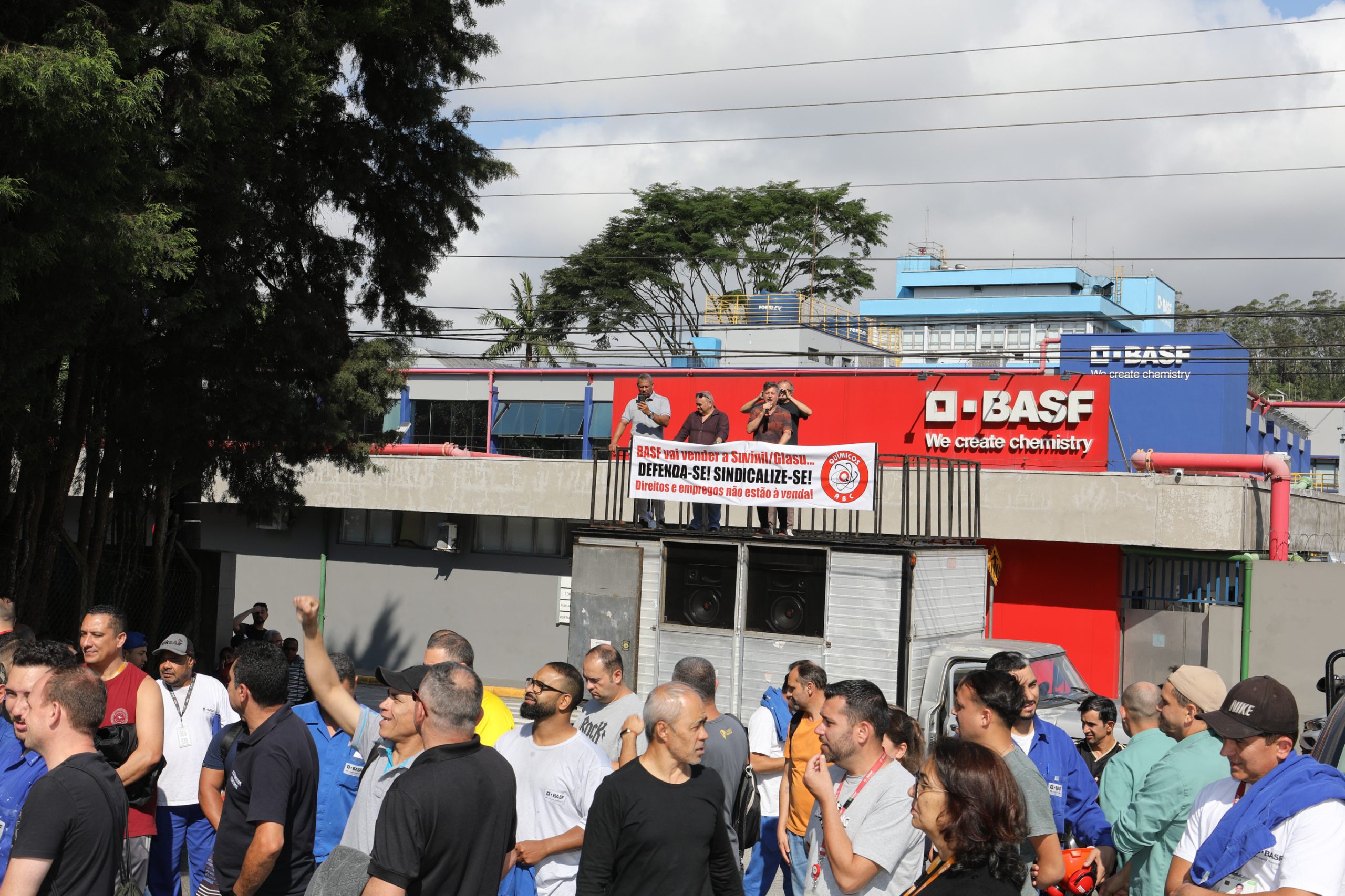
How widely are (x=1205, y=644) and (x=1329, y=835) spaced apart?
17065mm

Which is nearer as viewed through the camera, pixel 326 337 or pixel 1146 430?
pixel 326 337

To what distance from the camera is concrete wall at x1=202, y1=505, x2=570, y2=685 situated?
947 inches

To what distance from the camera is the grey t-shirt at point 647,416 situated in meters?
13.7

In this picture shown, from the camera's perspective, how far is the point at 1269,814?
381 centimetres

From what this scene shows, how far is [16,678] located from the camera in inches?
199

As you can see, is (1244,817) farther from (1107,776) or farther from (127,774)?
(127,774)

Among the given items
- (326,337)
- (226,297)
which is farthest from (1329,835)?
(326,337)

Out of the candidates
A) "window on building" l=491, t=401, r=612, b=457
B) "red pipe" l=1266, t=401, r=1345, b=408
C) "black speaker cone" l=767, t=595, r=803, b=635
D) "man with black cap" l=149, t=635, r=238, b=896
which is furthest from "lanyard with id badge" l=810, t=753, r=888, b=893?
"red pipe" l=1266, t=401, r=1345, b=408

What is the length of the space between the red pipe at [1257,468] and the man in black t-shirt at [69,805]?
1965 centimetres

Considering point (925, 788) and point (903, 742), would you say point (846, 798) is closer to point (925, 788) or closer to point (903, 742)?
point (903, 742)

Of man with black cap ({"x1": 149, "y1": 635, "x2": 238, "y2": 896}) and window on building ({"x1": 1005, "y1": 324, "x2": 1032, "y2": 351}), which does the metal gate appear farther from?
window on building ({"x1": 1005, "y1": 324, "x2": 1032, "y2": 351})

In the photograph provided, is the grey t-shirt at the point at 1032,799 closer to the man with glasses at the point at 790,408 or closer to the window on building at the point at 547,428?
the man with glasses at the point at 790,408

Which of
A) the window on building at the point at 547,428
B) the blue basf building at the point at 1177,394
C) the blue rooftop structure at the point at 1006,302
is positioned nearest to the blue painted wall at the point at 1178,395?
the blue basf building at the point at 1177,394

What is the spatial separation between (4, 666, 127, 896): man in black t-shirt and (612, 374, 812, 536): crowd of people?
352 inches
